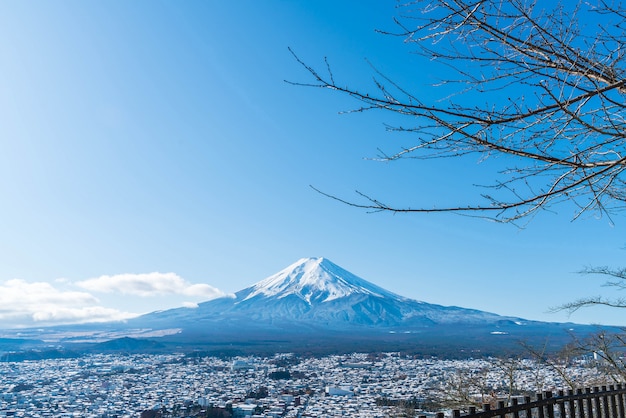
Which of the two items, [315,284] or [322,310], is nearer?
[322,310]

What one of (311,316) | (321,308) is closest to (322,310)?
(321,308)

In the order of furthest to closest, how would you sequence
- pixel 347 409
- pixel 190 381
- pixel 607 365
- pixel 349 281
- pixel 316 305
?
pixel 349 281 → pixel 316 305 → pixel 190 381 → pixel 347 409 → pixel 607 365

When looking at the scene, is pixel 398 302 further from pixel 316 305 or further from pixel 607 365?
pixel 607 365

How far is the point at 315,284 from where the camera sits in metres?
160

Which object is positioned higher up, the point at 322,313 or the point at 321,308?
the point at 321,308

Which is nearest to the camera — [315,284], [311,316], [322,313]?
[311,316]

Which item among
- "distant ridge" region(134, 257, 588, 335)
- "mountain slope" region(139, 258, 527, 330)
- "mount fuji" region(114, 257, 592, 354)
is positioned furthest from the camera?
"mountain slope" region(139, 258, 527, 330)

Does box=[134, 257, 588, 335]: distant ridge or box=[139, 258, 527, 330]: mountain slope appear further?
box=[139, 258, 527, 330]: mountain slope

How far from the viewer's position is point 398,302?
153 metres

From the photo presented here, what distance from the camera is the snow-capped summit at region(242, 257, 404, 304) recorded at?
506 feet

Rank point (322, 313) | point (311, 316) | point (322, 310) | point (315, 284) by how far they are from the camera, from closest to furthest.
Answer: point (311, 316) < point (322, 313) < point (322, 310) < point (315, 284)

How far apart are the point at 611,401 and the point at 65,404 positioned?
30.7m

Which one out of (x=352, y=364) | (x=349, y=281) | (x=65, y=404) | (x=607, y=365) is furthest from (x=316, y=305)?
(x=607, y=365)

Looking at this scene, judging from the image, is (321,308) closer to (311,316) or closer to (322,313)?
(322,313)
